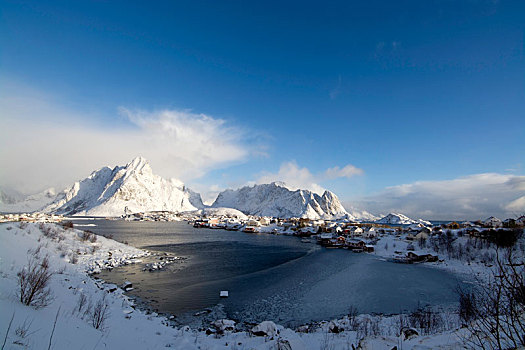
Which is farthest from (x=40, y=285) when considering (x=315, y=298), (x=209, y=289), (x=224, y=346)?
(x=315, y=298)

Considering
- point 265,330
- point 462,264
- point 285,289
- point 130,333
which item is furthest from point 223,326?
point 462,264

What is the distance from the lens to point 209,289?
61.4 ft

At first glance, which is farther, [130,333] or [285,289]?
[285,289]

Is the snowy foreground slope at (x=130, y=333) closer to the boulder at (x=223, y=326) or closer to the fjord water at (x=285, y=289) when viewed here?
the boulder at (x=223, y=326)

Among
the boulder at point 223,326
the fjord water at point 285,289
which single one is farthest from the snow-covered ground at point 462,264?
the boulder at point 223,326

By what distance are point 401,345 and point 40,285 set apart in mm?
10118

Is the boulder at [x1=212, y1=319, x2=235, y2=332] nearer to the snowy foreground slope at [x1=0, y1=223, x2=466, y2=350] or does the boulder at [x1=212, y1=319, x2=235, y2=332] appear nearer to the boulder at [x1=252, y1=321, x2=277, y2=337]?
the snowy foreground slope at [x1=0, y1=223, x2=466, y2=350]

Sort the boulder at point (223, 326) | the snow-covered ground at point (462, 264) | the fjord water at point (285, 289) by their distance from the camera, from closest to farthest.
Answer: the boulder at point (223, 326)
the fjord water at point (285, 289)
the snow-covered ground at point (462, 264)

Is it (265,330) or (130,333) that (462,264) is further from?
(130,333)

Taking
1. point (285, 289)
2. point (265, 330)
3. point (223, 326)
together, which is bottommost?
point (285, 289)

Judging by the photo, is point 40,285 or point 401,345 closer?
point 401,345

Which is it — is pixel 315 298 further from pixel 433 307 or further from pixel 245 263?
pixel 245 263

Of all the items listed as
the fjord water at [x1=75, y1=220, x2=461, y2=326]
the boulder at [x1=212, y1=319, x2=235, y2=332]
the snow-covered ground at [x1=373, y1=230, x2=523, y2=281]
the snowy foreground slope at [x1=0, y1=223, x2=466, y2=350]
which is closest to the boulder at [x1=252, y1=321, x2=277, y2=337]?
the snowy foreground slope at [x1=0, y1=223, x2=466, y2=350]

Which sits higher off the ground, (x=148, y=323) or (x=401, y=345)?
(x=401, y=345)
